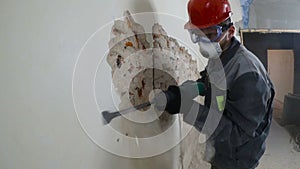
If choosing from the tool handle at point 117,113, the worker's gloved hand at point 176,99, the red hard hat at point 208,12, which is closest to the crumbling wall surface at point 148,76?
the tool handle at point 117,113

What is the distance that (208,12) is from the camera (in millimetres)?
1347

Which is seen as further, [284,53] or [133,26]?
[284,53]

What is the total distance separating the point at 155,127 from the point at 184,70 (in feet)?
1.36

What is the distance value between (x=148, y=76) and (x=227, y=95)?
41 centimetres

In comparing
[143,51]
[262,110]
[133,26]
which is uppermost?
[133,26]

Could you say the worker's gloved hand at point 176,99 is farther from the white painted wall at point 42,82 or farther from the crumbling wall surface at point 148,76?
the white painted wall at point 42,82

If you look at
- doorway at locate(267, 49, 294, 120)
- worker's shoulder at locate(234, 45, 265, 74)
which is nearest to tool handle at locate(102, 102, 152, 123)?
worker's shoulder at locate(234, 45, 265, 74)

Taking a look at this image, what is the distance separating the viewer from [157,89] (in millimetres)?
1553

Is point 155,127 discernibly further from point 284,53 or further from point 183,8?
point 284,53

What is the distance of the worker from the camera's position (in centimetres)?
126

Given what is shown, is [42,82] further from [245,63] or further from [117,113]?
[245,63]

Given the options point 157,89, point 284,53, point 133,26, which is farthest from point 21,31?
point 284,53

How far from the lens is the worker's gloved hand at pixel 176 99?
1300 millimetres

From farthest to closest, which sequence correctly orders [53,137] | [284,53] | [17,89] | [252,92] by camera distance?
[284,53], [252,92], [53,137], [17,89]
